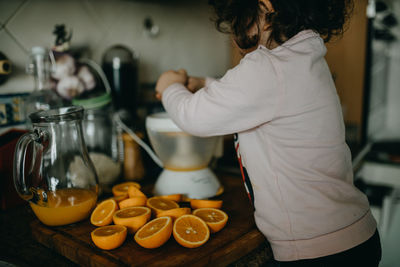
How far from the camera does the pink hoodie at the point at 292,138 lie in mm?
576

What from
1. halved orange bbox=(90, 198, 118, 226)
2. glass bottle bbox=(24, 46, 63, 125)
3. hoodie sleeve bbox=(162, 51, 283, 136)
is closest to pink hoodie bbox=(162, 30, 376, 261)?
hoodie sleeve bbox=(162, 51, 283, 136)

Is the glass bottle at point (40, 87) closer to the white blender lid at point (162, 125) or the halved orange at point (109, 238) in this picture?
the white blender lid at point (162, 125)

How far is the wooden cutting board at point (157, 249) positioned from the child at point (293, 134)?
44 millimetres

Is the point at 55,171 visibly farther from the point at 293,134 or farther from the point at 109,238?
the point at 293,134

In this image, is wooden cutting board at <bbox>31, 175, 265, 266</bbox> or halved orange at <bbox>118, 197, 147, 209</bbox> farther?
halved orange at <bbox>118, 197, 147, 209</bbox>

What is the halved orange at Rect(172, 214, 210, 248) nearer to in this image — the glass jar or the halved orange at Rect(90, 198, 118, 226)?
the halved orange at Rect(90, 198, 118, 226)

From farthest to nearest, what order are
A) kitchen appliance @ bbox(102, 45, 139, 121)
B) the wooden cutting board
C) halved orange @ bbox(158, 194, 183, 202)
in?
1. kitchen appliance @ bbox(102, 45, 139, 121)
2. halved orange @ bbox(158, 194, 183, 202)
3. the wooden cutting board

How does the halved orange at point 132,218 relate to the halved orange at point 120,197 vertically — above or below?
above

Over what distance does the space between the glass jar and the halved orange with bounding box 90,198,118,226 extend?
0.19 metres

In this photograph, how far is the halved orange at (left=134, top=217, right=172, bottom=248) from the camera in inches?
21.4

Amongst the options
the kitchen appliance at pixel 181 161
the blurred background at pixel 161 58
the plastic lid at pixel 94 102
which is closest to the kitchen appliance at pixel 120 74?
the blurred background at pixel 161 58

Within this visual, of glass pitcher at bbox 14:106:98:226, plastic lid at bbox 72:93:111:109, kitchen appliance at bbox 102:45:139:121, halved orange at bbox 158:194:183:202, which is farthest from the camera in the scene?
kitchen appliance at bbox 102:45:139:121

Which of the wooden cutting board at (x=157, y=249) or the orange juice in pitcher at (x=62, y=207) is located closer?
the wooden cutting board at (x=157, y=249)

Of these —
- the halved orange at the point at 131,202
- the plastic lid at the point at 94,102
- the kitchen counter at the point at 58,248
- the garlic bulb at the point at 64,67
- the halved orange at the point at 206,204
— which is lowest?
the kitchen counter at the point at 58,248
